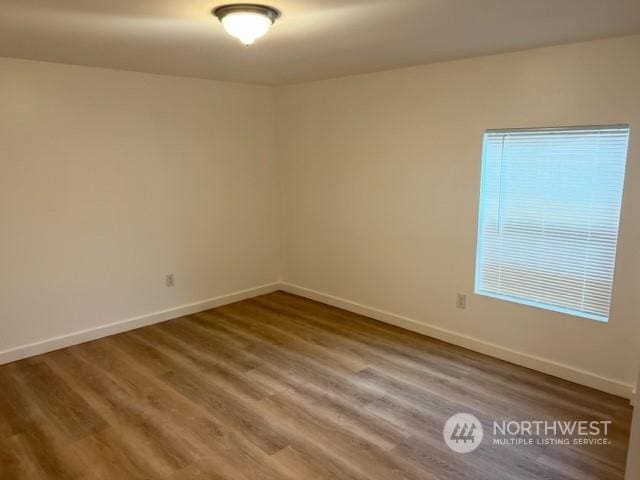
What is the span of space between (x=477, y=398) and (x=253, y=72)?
309cm

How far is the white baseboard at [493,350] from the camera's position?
304 centimetres

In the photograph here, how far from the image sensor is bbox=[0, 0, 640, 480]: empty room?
2.43 m

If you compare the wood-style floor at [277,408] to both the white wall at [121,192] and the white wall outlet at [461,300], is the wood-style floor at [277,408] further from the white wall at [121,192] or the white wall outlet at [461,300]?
the white wall at [121,192]

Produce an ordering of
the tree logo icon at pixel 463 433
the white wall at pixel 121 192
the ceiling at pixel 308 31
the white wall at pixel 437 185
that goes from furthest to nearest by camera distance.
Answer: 1. the white wall at pixel 121 192
2. the white wall at pixel 437 185
3. the tree logo icon at pixel 463 433
4. the ceiling at pixel 308 31

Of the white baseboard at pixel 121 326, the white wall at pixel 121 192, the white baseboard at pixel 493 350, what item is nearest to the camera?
the white baseboard at pixel 493 350

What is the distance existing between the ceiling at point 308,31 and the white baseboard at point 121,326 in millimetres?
2142

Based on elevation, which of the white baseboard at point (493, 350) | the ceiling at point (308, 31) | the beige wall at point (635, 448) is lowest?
the white baseboard at point (493, 350)

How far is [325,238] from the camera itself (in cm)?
476

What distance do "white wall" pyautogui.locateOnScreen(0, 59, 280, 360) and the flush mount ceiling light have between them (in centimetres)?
197

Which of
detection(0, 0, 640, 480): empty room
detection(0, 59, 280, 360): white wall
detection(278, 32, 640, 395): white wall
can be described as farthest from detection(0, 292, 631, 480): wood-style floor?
detection(0, 59, 280, 360): white wall

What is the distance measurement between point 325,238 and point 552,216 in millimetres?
2211

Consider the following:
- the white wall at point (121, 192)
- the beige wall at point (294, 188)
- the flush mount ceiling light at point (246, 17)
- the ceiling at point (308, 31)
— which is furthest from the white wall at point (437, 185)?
the flush mount ceiling light at point (246, 17)

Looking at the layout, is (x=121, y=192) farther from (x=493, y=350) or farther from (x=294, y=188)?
(x=493, y=350)

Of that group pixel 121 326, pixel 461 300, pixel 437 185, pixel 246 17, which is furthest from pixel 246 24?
pixel 121 326
